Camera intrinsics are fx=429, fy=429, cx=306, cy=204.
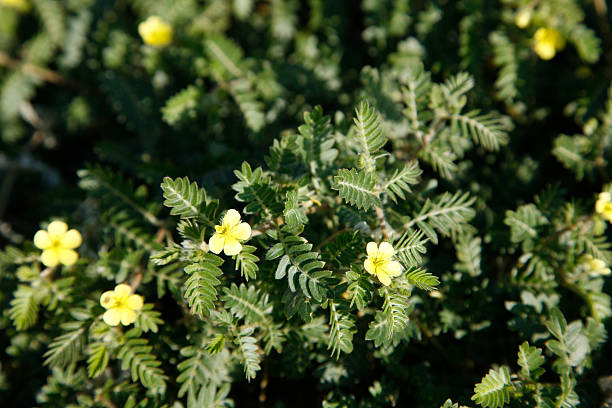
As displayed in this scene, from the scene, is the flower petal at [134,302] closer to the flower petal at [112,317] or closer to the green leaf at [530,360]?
the flower petal at [112,317]

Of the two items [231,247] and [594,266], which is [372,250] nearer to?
[231,247]

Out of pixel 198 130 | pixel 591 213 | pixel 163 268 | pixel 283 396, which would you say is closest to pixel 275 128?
pixel 198 130

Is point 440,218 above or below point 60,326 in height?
below

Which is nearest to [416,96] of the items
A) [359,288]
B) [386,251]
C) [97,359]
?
[386,251]

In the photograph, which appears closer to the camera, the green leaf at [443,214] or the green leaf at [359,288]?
the green leaf at [359,288]

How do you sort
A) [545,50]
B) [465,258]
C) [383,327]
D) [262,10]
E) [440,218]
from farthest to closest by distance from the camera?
A: [262,10] → [545,50] → [465,258] → [440,218] → [383,327]

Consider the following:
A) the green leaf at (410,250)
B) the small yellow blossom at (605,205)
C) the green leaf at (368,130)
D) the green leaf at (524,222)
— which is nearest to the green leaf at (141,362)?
the green leaf at (410,250)

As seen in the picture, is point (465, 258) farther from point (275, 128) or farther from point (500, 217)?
point (275, 128)
